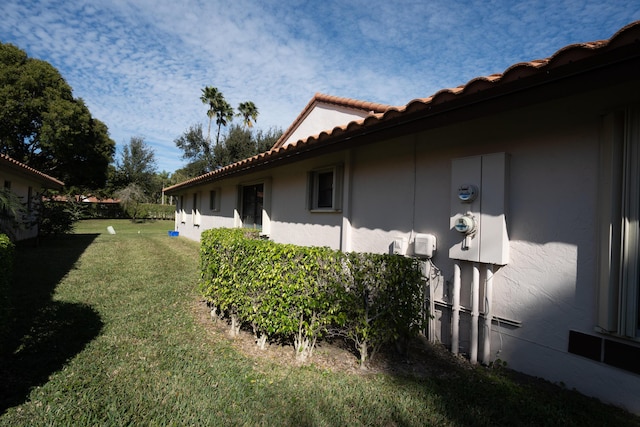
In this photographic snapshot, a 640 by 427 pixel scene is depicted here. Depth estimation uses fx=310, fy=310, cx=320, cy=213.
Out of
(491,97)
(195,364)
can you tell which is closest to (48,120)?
(195,364)

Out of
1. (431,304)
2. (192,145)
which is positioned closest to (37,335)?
(431,304)

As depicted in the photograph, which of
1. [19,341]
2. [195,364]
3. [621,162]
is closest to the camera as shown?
[621,162]

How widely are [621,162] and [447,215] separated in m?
1.64

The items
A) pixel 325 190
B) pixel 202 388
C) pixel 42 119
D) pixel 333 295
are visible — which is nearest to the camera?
pixel 202 388

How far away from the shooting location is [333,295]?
3.21m

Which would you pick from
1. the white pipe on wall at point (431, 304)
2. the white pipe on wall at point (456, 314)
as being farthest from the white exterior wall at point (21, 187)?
the white pipe on wall at point (456, 314)

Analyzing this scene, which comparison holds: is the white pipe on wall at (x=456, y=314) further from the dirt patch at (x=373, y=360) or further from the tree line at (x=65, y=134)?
the tree line at (x=65, y=134)

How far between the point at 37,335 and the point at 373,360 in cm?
397

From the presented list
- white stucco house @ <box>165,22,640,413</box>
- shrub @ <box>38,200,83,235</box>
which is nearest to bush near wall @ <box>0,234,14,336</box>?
white stucco house @ <box>165,22,640,413</box>

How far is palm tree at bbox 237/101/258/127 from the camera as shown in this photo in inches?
1388

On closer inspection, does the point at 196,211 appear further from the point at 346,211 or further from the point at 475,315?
the point at 475,315

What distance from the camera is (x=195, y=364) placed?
317cm

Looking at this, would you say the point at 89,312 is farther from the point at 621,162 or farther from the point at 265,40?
the point at 265,40

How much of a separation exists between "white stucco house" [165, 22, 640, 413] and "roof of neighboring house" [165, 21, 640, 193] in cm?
1
